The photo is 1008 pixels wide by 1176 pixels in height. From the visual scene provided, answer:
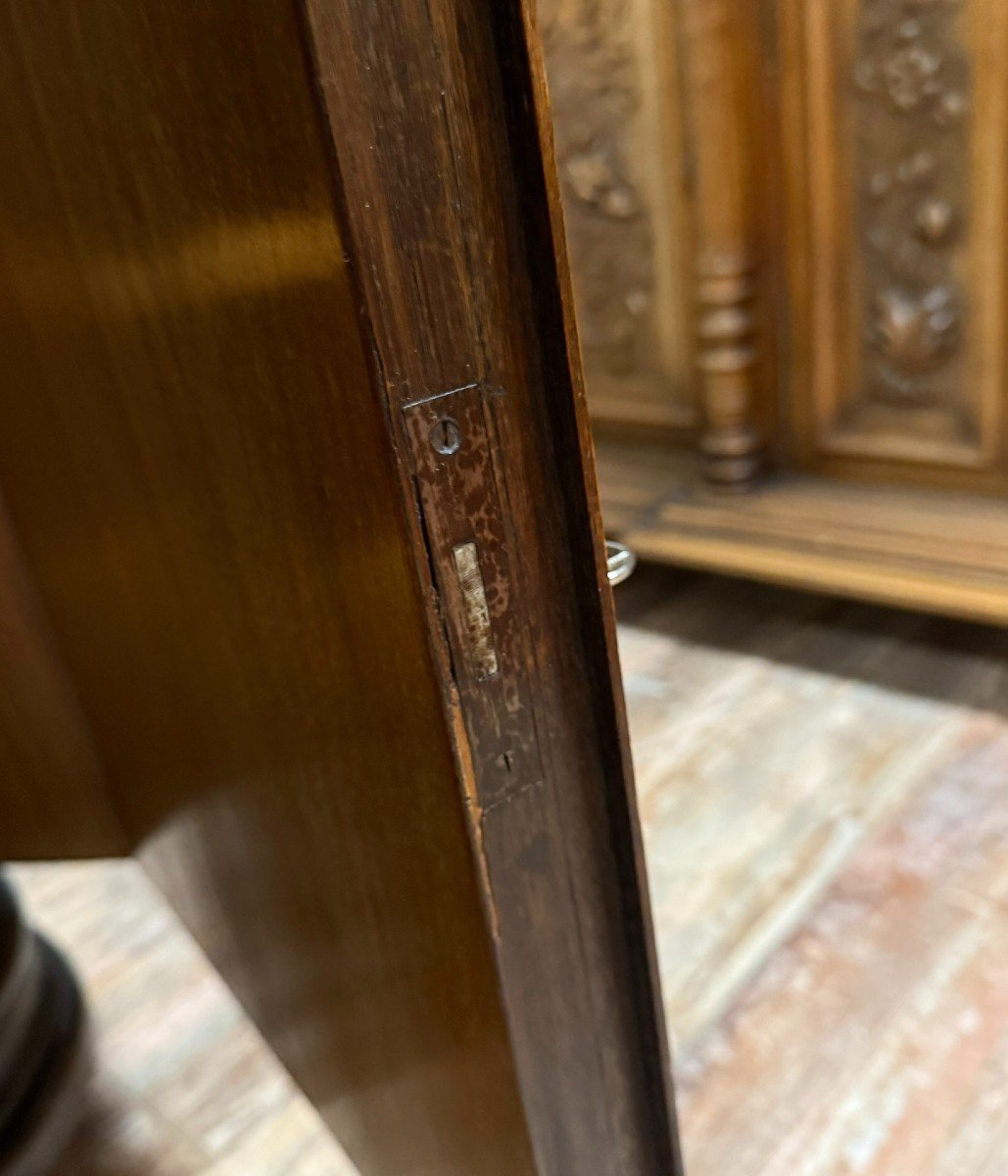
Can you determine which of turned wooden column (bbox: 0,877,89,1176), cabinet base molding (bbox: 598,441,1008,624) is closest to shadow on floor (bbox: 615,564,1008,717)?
cabinet base molding (bbox: 598,441,1008,624)

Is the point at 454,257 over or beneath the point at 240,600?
over

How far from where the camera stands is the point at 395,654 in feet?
1.32

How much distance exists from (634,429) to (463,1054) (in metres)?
1.61

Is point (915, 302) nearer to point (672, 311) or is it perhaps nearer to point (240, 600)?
point (672, 311)

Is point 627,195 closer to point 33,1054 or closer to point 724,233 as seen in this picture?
point 724,233

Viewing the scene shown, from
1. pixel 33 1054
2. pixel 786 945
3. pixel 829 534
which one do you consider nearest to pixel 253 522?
pixel 33 1054

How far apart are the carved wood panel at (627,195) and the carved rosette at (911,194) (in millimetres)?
294

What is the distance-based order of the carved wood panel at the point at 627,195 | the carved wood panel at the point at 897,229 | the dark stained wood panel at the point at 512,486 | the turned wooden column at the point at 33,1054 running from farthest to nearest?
the carved wood panel at the point at 627,195
the carved wood panel at the point at 897,229
the turned wooden column at the point at 33,1054
the dark stained wood panel at the point at 512,486

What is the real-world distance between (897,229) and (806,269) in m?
0.15

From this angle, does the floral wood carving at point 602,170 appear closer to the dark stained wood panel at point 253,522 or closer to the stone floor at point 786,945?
the stone floor at point 786,945

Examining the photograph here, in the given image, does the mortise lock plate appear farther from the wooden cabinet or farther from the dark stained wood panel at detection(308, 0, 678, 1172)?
the wooden cabinet

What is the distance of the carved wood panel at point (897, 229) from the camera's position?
1417mm

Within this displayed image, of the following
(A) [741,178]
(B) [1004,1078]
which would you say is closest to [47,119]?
(B) [1004,1078]

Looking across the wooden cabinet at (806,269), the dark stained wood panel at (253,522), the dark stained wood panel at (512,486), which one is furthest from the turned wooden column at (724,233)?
the dark stained wood panel at (512,486)
